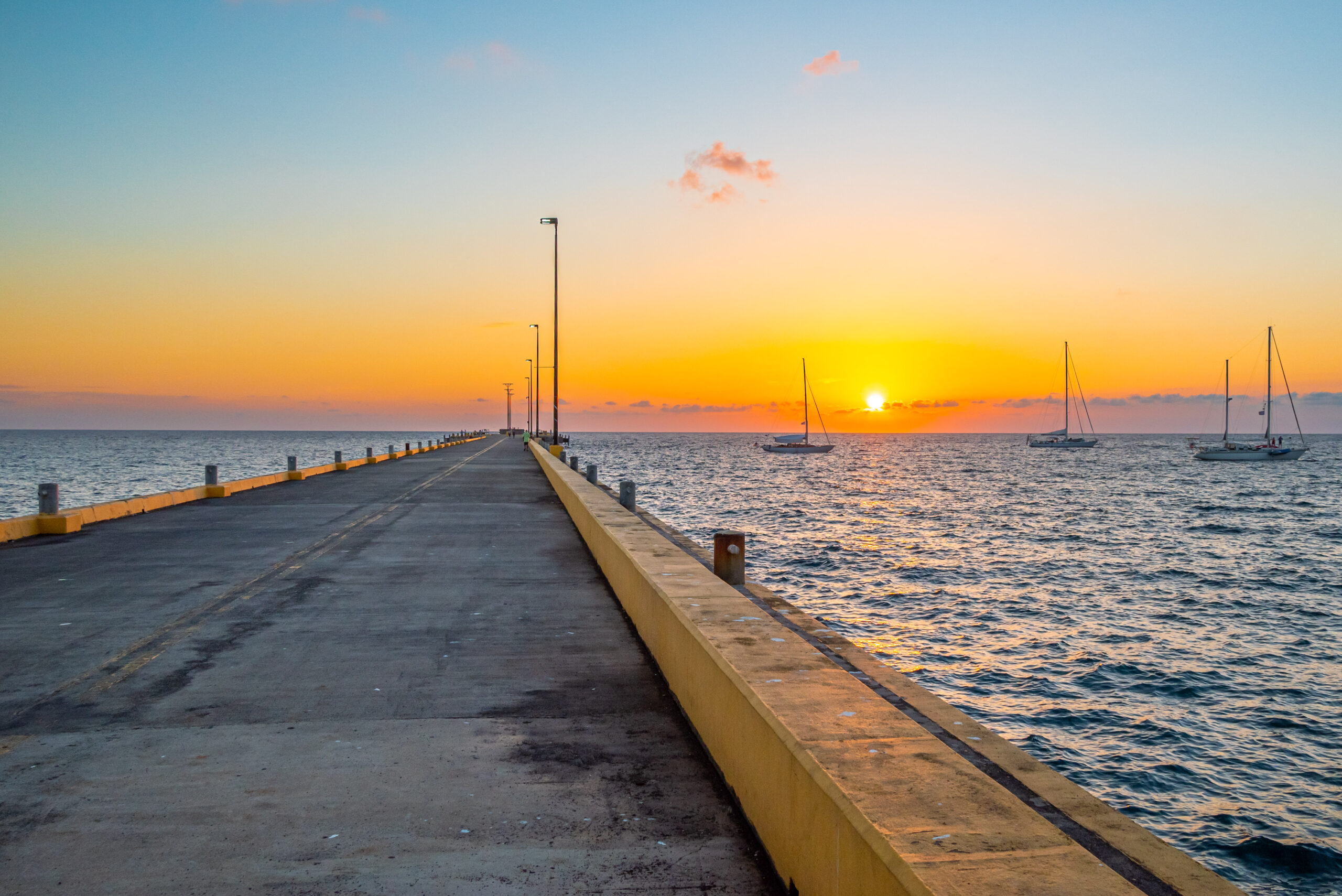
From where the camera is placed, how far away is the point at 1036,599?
74.0 feet

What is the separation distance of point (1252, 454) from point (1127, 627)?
383 ft

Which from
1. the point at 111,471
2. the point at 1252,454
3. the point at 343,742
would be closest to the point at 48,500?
the point at 343,742

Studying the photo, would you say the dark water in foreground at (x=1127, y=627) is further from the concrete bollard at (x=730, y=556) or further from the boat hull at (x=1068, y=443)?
the boat hull at (x=1068, y=443)

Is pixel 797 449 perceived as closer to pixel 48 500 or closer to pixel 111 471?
pixel 111 471

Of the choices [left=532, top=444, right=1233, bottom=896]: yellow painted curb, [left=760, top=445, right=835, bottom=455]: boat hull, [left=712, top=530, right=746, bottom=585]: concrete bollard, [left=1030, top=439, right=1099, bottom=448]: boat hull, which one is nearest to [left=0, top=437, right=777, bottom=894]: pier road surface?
[left=532, top=444, right=1233, bottom=896]: yellow painted curb

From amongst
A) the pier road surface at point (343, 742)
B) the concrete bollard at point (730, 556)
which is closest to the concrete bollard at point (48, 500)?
the pier road surface at point (343, 742)

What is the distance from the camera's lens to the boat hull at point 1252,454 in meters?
114

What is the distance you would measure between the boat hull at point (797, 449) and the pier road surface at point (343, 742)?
139336 mm

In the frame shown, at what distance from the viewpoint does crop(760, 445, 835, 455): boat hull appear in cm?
15062

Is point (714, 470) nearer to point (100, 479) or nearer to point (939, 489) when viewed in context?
point (939, 489)

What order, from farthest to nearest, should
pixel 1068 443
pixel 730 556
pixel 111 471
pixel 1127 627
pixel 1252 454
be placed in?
pixel 1068 443, pixel 1252 454, pixel 111 471, pixel 1127 627, pixel 730 556

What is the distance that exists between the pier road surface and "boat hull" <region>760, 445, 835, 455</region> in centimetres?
13934

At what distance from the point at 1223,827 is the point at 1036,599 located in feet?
44.1

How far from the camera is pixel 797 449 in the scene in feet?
509
